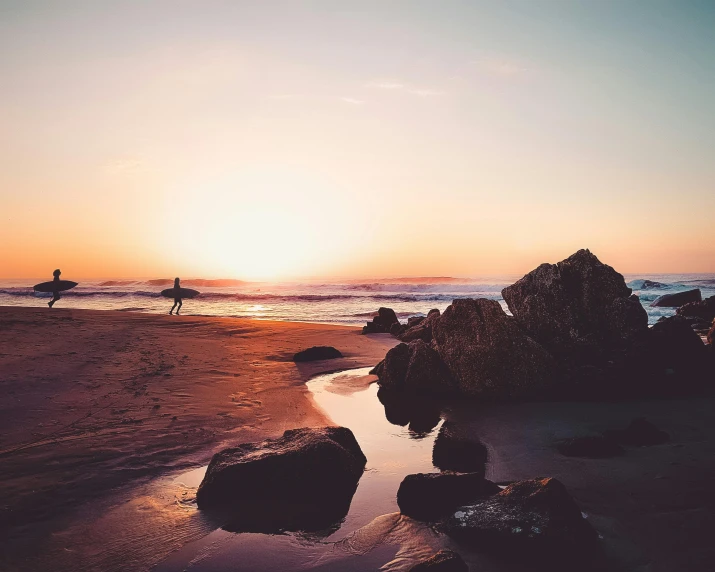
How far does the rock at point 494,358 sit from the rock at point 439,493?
4077 mm

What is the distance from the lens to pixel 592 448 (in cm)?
507

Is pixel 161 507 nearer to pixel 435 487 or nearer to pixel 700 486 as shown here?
pixel 435 487

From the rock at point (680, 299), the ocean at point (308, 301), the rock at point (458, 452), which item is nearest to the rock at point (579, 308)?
the rock at point (458, 452)

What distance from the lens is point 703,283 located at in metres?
57.8

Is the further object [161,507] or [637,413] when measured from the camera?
[637,413]

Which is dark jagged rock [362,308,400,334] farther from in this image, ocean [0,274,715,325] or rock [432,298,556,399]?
rock [432,298,556,399]

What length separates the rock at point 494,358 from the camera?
25.7 feet

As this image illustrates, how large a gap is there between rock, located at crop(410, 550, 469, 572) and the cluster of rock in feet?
17.1

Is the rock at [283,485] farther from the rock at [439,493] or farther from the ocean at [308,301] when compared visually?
the ocean at [308,301]

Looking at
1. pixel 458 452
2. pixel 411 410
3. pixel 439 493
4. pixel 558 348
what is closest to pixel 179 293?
pixel 411 410

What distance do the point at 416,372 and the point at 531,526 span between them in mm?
5386

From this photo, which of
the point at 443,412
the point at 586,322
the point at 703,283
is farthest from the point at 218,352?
the point at 703,283

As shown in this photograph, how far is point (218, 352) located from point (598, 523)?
973cm

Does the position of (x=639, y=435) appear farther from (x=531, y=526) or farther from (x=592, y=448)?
(x=531, y=526)
